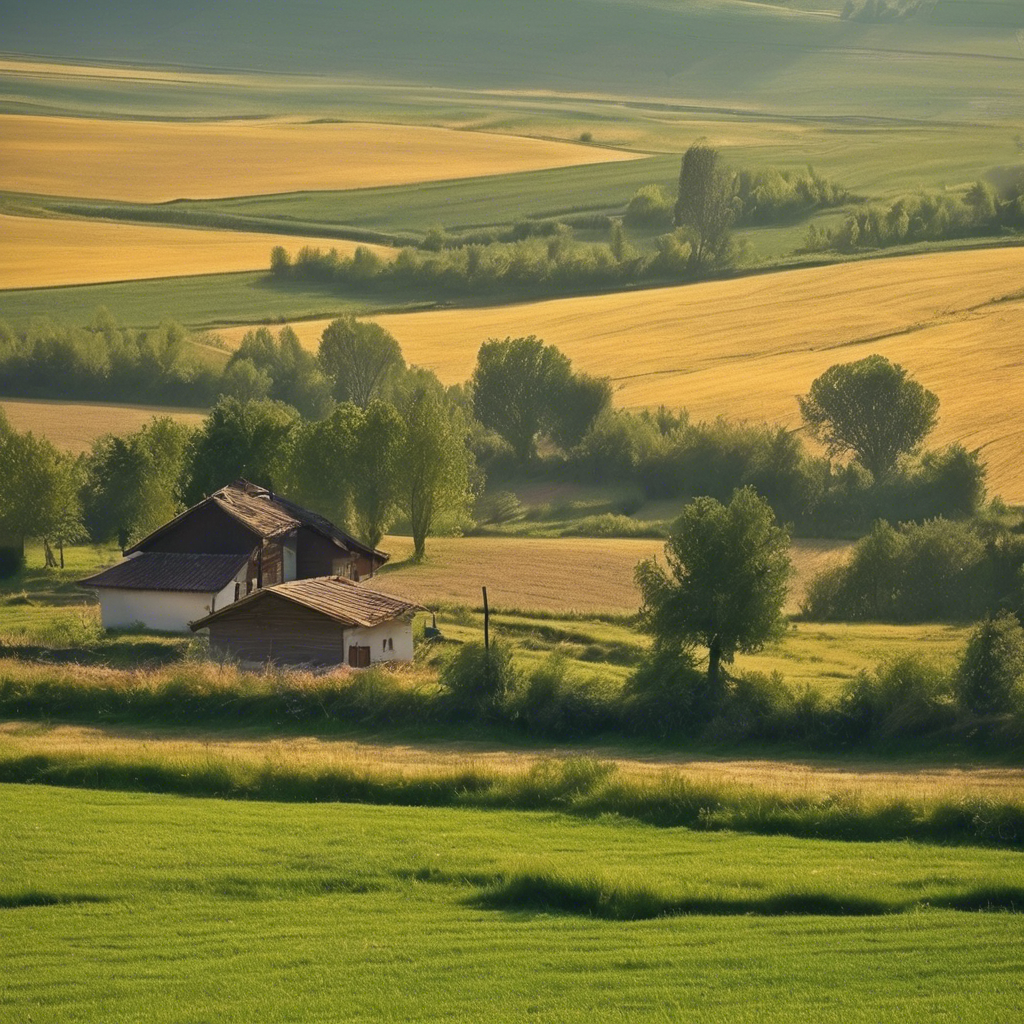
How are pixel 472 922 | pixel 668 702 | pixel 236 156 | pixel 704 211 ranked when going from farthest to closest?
1. pixel 236 156
2. pixel 704 211
3. pixel 668 702
4. pixel 472 922

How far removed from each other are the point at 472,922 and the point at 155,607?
26842 millimetres

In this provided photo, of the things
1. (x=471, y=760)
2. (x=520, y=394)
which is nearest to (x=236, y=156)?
(x=520, y=394)

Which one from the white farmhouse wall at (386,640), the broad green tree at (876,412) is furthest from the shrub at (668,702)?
the broad green tree at (876,412)

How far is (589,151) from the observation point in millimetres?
146625

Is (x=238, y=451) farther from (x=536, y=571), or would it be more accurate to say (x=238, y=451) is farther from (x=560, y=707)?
(x=560, y=707)

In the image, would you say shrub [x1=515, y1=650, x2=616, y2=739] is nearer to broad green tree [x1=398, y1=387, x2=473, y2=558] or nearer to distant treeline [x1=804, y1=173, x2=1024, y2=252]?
broad green tree [x1=398, y1=387, x2=473, y2=558]

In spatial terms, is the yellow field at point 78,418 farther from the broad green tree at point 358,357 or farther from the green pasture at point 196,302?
the green pasture at point 196,302

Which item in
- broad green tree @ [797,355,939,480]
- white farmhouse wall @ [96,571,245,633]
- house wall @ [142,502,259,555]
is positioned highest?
broad green tree @ [797,355,939,480]

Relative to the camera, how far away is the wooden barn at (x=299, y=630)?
38.1m

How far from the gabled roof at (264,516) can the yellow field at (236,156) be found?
77.2m

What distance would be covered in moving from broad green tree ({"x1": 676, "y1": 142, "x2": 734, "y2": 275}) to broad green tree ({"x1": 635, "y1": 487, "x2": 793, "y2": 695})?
234 feet

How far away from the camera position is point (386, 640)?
3903 cm

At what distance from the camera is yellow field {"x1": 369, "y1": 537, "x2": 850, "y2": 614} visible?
46625 millimetres

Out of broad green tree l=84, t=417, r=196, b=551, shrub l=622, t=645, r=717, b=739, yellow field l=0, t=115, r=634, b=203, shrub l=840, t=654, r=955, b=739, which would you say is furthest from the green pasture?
shrub l=840, t=654, r=955, b=739
